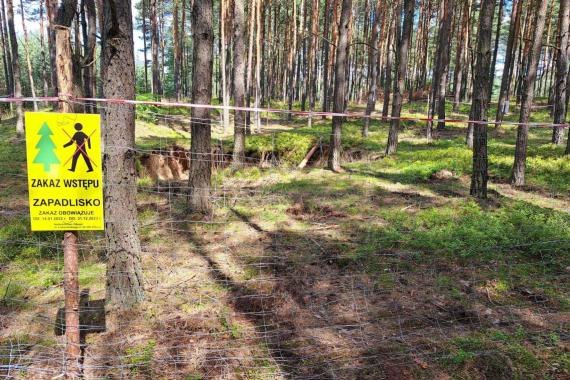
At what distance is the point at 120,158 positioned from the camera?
4652 millimetres

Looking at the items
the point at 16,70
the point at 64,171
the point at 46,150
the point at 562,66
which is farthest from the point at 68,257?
the point at 16,70

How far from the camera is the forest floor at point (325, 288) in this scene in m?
4.06

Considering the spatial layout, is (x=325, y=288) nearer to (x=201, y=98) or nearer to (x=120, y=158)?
(x=120, y=158)

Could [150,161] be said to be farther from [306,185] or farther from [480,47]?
[480,47]

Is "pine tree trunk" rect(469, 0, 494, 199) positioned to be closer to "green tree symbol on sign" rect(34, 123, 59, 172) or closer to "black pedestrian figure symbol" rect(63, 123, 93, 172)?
"black pedestrian figure symbol" rect(63, 123, 93, 172)

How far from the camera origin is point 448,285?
5.51 m

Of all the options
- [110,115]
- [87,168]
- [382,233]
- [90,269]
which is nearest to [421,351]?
[382,233]

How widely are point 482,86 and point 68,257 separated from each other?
873cm

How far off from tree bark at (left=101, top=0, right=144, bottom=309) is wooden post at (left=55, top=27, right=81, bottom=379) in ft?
3.41

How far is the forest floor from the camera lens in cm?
406

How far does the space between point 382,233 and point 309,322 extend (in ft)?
9.96

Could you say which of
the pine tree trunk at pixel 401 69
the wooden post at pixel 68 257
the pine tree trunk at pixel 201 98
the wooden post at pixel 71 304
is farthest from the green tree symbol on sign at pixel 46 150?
the pine tree trunk at pixel 401 69

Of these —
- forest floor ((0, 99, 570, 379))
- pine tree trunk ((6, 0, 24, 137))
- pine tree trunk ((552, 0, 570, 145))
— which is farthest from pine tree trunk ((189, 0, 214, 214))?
pine tree trunk ((6, 0, 24, 137))

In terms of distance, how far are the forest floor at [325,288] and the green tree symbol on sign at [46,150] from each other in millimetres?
2111
